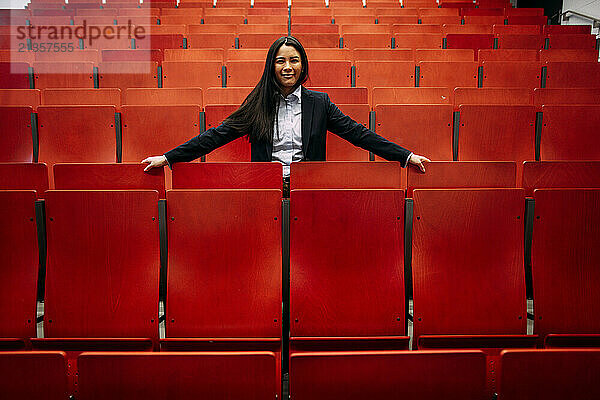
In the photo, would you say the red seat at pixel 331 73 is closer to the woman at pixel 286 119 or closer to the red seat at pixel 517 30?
the woman at pixel 286 119

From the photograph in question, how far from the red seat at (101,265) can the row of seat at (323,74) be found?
0.46 meters

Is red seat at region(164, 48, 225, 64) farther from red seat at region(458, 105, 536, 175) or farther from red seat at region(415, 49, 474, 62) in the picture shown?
red seat at region(458, 105, 536, 175)

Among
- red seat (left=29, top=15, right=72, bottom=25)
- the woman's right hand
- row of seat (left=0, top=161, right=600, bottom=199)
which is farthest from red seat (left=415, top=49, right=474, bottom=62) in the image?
red seat (left=29, top=15, right=72, bottom=25)

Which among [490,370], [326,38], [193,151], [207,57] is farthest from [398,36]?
[490,370]

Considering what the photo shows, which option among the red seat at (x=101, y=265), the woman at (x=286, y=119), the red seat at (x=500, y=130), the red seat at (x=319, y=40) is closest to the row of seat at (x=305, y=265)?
the red seat at (x=101, y=265)

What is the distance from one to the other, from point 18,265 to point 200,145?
0.18m

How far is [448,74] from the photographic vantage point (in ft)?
2.50

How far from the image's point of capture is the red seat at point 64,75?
2.46ft

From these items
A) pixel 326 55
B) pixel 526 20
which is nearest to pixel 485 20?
pixel 526 20

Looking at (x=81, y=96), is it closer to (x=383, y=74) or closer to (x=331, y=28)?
(x=383, y=74)

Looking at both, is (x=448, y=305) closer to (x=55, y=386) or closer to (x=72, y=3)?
(x=55, y=386)

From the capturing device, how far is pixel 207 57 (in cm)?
85

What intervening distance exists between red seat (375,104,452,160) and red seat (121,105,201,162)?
25 cm

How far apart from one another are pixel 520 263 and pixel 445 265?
61 millimetres
